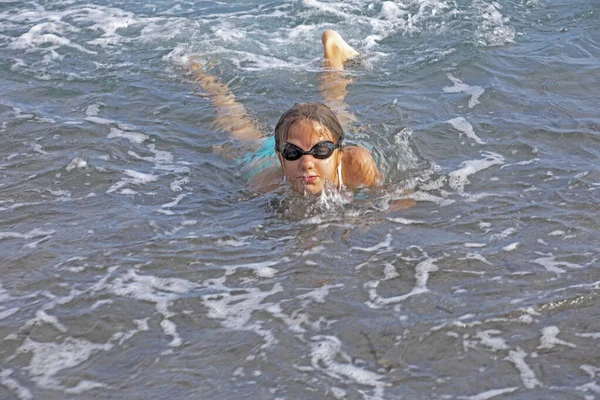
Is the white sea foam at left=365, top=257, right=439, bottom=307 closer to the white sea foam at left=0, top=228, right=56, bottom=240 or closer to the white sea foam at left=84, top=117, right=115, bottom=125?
the white sea foam at left=0, top=228, right=56, bottom=240

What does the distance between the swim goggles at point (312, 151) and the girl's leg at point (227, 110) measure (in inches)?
64.6

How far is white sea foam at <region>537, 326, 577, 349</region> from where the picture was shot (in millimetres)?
4117

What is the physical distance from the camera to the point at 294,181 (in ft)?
20.4

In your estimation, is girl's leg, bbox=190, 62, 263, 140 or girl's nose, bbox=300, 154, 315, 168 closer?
girl's nose, bbox=300, 154, 315, 168

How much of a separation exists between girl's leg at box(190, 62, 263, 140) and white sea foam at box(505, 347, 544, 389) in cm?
411

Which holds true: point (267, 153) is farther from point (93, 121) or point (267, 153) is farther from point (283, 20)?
point (283, 20)

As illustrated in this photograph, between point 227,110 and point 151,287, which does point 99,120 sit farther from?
A: point 151,287

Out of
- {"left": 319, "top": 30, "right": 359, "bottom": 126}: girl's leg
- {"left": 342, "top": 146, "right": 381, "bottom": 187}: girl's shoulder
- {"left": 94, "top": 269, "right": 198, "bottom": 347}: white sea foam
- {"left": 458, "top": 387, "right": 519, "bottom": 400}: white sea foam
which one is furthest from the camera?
{"left": 319, "top": 30, "right": 359, "bottom": 126}: girl's leg

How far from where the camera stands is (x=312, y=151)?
6.04 meters

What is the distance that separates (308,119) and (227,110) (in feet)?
7.52

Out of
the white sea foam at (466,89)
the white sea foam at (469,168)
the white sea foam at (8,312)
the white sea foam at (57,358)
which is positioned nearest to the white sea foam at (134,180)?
the white sea foam at (8,312)

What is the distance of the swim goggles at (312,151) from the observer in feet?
19.8

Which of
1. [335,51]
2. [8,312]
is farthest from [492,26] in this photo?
[8,312]

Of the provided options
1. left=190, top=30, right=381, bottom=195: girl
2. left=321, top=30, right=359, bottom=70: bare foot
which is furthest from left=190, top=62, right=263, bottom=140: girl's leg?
left=321, top=30, right=359, bottom=70: bare foot
